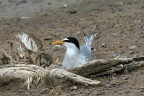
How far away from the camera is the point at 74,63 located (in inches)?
318

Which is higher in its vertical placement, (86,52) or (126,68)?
(86,52)

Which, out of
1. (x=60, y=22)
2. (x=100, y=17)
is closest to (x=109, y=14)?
A: (x=100, y=17)

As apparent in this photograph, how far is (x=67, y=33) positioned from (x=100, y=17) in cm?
130

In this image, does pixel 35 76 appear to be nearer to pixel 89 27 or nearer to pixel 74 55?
pixel 74 55

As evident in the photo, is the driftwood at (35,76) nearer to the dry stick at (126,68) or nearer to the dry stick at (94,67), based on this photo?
the dry stick at (94,67)

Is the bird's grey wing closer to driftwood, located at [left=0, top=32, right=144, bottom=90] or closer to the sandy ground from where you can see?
the sandy ground

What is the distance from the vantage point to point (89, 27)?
10.9m

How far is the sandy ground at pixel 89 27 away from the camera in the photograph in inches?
265

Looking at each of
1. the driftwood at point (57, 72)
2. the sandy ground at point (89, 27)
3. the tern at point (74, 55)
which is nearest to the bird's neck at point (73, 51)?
the tern at point (74, 55)

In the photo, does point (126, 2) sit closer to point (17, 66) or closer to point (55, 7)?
point (55, 7)

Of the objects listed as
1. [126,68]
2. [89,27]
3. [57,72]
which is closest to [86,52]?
[126,68]

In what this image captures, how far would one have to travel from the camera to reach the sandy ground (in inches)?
265

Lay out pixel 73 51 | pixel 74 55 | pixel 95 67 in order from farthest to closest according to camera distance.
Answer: pixel 73 51, pixel 74 55, pixel 95 67

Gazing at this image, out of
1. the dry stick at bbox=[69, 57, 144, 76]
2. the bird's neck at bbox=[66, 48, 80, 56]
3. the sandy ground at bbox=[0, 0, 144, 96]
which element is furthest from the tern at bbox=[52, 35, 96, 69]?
the dry stick at bbox=[69, 57, 144, 76]
